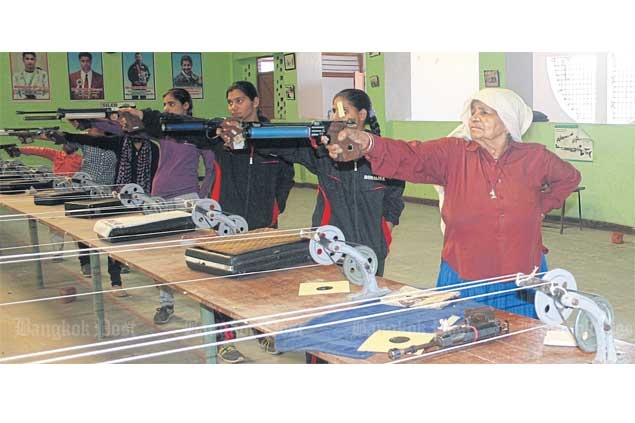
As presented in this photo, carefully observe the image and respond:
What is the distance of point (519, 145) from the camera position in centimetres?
239

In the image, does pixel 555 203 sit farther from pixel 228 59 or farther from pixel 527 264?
pixel 228 59

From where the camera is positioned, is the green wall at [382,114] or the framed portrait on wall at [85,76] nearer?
the green wall at [382,114]

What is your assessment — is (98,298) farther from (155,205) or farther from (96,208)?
(155,205)

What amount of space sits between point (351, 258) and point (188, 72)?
9.55m

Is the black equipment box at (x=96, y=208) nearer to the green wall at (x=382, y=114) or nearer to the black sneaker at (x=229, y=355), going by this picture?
the black sneaker at (x=229, y=355)

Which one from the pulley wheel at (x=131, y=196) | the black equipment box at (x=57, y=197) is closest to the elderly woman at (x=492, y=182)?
the pulley wheel at (x=131, y=196)

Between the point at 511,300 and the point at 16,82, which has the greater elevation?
the point at 16,82

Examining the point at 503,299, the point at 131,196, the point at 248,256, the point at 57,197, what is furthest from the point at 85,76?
the point at 503,299

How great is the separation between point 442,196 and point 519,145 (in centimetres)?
31

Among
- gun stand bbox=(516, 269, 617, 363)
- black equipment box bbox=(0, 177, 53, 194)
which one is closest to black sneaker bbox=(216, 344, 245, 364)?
gun stand bbox=(516, 269, 617, 363)

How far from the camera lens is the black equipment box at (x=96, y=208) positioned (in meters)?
3.95

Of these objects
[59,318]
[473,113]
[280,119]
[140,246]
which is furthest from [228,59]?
[473,113]

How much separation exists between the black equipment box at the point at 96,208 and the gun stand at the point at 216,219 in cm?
77

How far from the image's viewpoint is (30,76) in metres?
10.2
